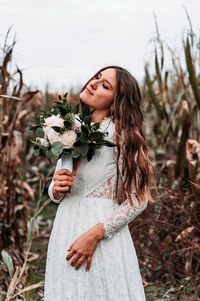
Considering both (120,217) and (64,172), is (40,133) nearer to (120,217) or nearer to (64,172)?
(64,172)

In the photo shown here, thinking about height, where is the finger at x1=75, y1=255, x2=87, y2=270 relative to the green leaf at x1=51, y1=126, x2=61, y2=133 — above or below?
below

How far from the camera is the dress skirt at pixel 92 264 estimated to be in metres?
1.63

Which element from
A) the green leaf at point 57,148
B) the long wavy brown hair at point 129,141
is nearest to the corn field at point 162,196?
the long wavy brown hair at point 129,141

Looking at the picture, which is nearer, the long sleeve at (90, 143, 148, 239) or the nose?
the long sleeve at (90, 143, 148, 239)

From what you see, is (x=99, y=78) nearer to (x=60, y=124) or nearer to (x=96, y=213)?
(x=60, y=124)

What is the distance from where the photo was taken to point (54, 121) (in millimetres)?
1624

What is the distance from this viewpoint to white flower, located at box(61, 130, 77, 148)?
159cm

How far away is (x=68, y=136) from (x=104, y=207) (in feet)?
1.06

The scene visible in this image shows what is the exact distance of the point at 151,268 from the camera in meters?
3.23

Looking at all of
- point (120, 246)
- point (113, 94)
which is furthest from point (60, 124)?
point (120, 246)

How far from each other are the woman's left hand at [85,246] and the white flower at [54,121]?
1.33 feet

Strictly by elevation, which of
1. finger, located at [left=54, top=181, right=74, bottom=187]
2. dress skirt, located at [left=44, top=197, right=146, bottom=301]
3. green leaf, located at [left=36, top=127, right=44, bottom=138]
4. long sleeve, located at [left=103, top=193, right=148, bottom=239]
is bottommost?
dress skirt, located at [left=44, top=197, right=146, bottom=301]

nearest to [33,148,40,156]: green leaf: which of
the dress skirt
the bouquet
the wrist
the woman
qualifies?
the bouquet

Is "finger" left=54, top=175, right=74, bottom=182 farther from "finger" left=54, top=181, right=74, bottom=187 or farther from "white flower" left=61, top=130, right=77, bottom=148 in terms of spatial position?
"white flower" left=61, top=130, right=77, bottom=148
